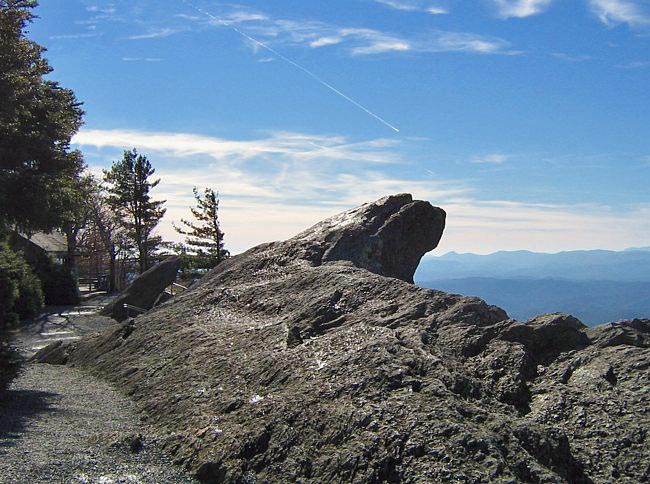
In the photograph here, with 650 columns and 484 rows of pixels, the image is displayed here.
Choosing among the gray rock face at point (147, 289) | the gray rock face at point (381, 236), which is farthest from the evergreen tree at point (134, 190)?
the gray rock face at point (381, 236)

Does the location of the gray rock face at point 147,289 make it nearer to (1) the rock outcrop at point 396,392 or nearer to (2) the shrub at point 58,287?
(2) the shrub at point 58,287

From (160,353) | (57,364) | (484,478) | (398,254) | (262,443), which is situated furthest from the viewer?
(57,364)

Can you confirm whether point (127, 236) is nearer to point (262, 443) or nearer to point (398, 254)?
point (398, 254)

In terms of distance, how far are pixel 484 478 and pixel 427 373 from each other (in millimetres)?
1818

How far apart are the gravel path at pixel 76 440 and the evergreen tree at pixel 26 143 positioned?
4806 mm

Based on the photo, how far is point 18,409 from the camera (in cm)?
1023

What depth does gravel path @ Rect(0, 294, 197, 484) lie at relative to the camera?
689cm

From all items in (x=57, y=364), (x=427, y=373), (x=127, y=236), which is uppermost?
(x=127, y=236)

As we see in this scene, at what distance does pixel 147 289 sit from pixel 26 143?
10.7 m

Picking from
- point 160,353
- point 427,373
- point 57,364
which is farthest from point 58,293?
point 427,373

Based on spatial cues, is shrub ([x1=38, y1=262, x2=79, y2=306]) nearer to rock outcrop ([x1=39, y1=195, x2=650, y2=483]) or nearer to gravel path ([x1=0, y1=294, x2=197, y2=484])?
gravel path ([x1=0, y1=294, x2=197, y2=484])

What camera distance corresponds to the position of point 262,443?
7.09 m

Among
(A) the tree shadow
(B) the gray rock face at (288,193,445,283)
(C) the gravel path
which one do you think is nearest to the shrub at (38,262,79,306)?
(C) the gravel path

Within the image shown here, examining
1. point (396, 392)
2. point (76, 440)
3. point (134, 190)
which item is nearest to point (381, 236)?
point (396, 392)
